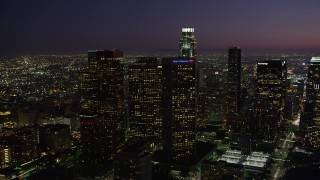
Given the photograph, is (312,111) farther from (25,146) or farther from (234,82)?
(25,146)

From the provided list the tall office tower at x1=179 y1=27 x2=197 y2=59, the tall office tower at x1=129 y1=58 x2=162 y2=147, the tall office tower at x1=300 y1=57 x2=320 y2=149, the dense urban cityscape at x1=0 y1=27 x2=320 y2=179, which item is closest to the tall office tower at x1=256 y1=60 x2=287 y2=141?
the dense urban cityscape at x1=0 y1=27 x2=320 y2=179

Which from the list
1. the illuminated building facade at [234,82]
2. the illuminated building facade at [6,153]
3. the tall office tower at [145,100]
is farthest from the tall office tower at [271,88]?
the illuminated building facade at [6,153]

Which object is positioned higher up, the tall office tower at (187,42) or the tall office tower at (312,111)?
the tall office tower at (187,42)

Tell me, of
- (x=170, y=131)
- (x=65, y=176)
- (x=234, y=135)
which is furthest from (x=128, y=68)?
(x=65, y=176)

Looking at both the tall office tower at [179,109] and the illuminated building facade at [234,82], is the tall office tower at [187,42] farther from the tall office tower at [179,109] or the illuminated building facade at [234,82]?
the tall office tower at [179,109]

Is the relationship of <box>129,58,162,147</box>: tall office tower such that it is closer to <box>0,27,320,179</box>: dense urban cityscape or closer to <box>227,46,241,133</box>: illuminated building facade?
<box>0,27,320,179</box>: dense urban cityscape

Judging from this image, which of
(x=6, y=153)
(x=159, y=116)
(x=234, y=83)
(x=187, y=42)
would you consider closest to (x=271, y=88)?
(x=234, y=83)
